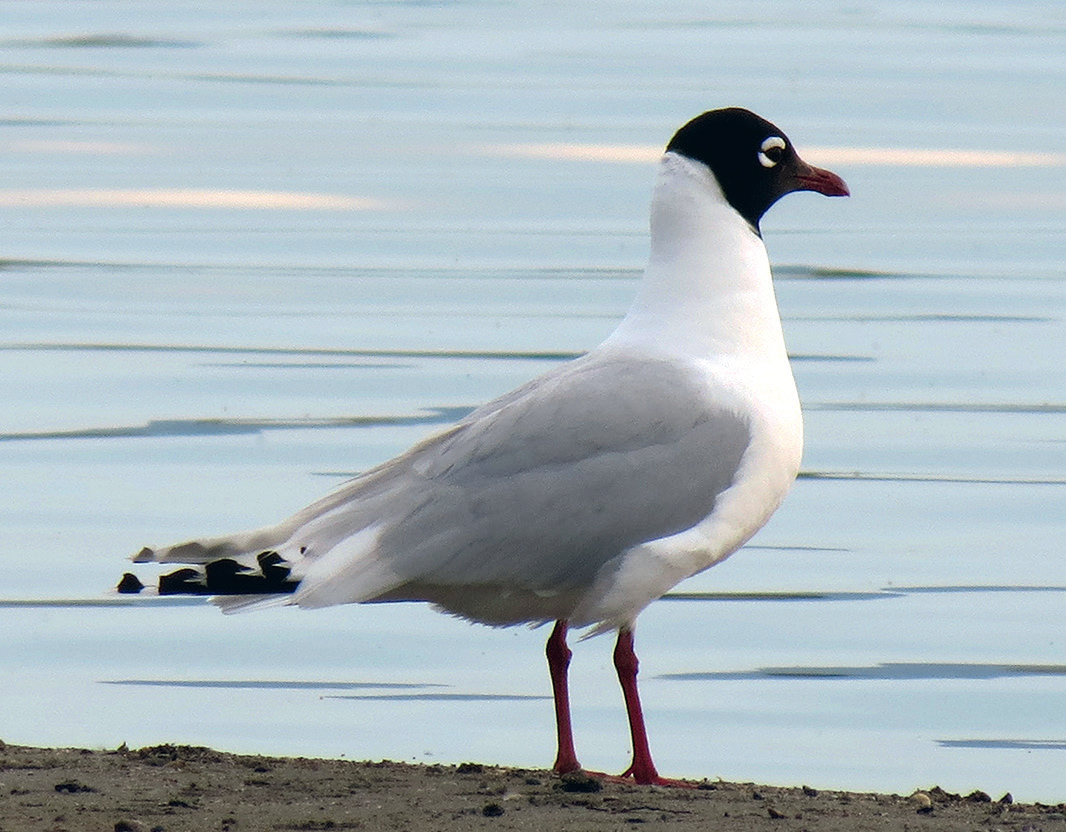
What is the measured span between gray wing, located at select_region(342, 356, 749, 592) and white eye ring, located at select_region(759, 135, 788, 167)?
1.03m

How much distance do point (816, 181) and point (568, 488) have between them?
1.68 m

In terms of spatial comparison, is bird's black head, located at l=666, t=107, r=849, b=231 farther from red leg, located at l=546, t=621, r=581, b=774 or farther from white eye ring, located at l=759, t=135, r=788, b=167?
red leg, located at l=546, t=621, r=581, b=774

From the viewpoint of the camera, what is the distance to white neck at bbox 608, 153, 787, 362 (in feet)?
24.5

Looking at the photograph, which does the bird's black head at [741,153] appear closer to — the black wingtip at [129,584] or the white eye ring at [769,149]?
the white eye ring at [769,149]

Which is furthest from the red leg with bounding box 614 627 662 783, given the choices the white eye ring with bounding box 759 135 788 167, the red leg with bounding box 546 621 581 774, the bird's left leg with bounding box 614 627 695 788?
the white eye ring with bounding box 759 135 788 167

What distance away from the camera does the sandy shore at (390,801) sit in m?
6.17

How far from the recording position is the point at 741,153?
7.89m

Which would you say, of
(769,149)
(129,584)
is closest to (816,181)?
(769,149)

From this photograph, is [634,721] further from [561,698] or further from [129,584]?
[129,584]

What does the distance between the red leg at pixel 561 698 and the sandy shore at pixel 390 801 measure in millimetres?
127

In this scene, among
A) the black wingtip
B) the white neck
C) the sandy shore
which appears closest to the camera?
the sandy shore

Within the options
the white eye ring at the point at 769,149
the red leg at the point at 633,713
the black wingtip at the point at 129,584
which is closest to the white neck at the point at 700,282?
the white eye ring at the point at 769,149

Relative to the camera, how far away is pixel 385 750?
834 centimetres

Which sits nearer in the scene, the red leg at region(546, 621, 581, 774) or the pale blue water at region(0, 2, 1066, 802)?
the red leg at region(546, 621, 581, 774)
